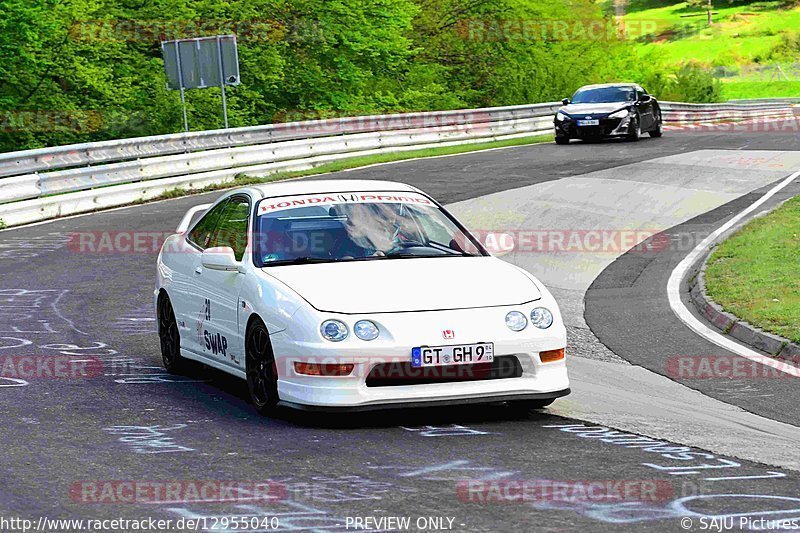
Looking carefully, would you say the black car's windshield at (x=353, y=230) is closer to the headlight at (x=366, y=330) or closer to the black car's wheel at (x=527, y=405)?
the headlight at (x=366, y=330)

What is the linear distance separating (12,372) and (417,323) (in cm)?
365

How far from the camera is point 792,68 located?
104188mm

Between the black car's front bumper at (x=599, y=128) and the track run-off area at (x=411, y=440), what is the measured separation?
17985 mm

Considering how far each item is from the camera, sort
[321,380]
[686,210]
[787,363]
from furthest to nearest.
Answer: [686,210]
[787,363]
[321,380]

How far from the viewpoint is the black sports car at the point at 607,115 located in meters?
32.7

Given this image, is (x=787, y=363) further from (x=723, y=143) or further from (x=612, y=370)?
(x=723, y=143)

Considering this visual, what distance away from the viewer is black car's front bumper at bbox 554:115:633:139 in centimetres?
3266

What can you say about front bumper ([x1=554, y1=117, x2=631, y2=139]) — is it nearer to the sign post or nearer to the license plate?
the sign post

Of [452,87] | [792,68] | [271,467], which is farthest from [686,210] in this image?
[792,68]

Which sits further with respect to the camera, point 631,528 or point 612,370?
point 612,370

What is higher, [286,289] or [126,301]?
[286,289]
